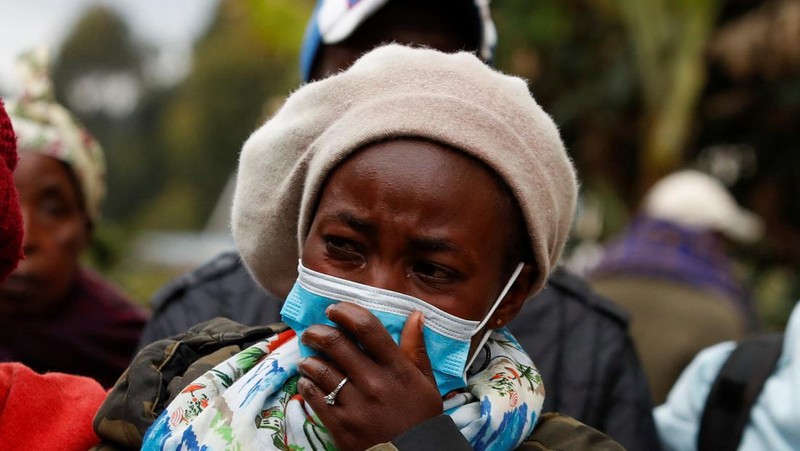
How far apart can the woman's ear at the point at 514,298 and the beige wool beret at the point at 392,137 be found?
0.09 ft

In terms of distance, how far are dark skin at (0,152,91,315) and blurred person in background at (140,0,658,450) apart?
66 cm

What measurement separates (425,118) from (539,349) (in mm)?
1099

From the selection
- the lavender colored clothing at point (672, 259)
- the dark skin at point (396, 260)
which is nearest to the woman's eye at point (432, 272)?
the dark skin at point (396, 260)

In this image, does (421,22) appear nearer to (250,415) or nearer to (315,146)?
(315,146)

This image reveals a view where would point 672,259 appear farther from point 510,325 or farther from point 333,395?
point 333,395

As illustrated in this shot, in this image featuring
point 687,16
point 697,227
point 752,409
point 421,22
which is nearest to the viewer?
point 752,409

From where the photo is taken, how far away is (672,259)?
562 centimetres

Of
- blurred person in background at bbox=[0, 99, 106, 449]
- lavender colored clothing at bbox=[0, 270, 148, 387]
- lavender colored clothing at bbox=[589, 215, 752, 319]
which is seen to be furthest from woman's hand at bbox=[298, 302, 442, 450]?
lavender colored clothing at bbox=[589, 215, 752, 319]

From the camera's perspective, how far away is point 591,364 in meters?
2.82

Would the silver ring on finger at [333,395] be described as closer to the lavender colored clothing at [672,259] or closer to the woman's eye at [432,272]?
the woman's eye at [432,272]

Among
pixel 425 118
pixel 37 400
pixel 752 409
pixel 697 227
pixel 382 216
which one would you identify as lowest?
pixel 697 227

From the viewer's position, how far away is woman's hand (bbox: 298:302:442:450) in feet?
6.01

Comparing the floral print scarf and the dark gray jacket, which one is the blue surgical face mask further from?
the dark gray jacket

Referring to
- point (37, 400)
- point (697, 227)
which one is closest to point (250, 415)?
point (37, 400)
